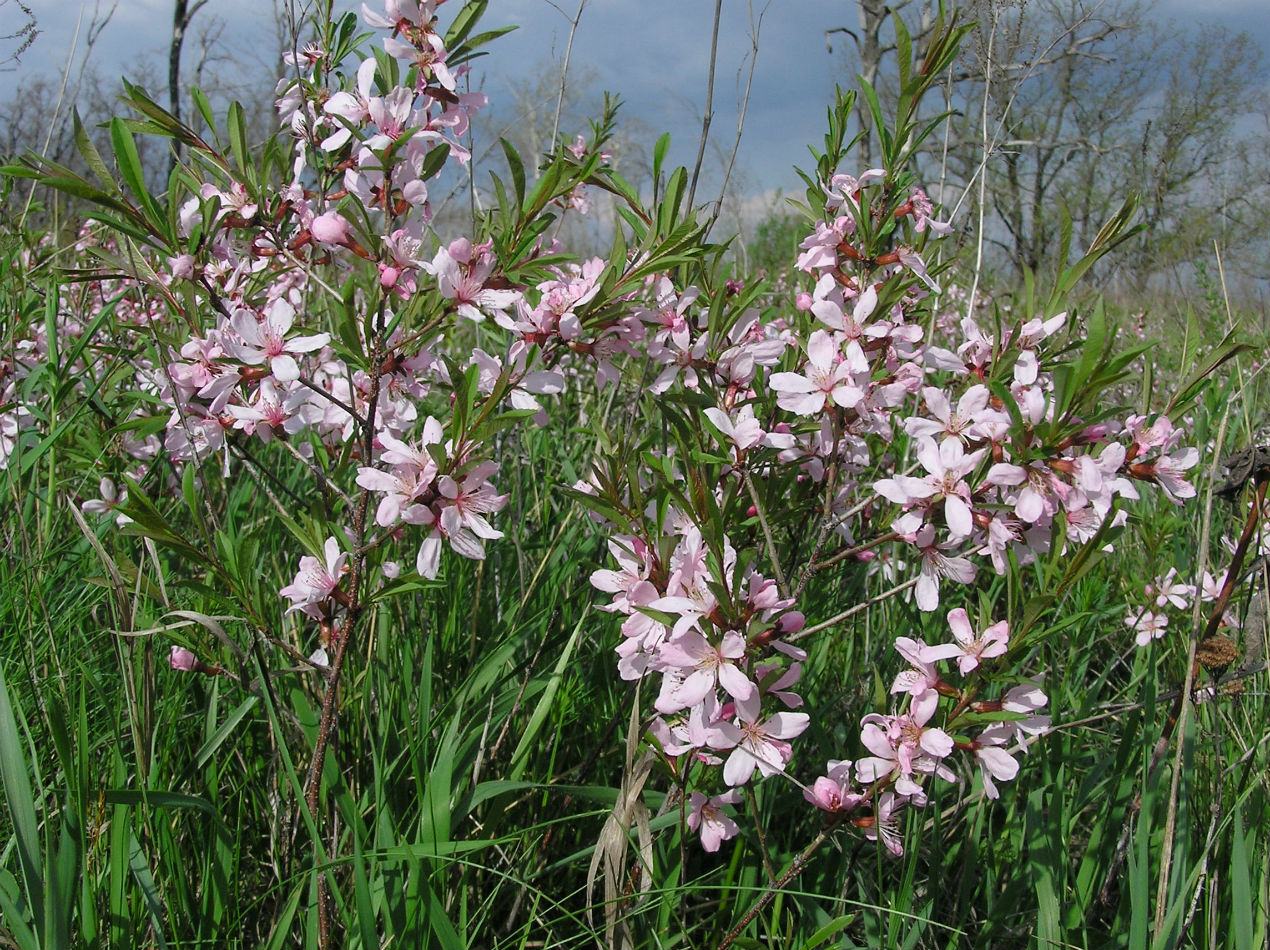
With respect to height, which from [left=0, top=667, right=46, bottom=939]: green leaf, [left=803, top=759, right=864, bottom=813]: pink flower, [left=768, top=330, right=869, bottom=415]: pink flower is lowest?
[left=0, top=667, right=46, bottom=939]: green leaf

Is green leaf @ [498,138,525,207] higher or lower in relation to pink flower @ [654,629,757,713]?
higher

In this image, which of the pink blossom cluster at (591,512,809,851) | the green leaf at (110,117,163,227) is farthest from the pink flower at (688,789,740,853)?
the green leaf at (110,117,163,227)

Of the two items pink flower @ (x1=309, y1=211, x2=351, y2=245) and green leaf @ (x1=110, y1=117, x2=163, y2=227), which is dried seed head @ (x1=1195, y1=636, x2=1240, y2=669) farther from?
green leaf @ (x1=110, y1=117, x2=163, y2=227)

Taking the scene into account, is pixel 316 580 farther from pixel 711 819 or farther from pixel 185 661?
pixel 711 819

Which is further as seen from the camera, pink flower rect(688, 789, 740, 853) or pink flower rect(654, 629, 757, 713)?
pink flower rect(688, 789, 740, 853)

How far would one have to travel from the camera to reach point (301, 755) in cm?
158

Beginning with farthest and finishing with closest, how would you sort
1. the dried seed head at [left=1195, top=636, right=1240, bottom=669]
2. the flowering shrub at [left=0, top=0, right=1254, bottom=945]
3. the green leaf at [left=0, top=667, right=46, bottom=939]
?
the dried seed head at [left=1195, top=636, right=1240, bottom=669], the flowering shrub at [left=0, top=0, right=1254, bottom=945], the green leaf at [left=0, top=667, right=46, bottom=939]

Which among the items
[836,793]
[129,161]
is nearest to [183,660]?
[129,161]

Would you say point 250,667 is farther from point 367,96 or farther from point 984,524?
point 984,524

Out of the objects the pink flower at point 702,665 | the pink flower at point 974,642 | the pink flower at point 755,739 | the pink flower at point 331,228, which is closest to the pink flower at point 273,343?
the pink flower at point 331,228

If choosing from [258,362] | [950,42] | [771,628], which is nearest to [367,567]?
[258,362]

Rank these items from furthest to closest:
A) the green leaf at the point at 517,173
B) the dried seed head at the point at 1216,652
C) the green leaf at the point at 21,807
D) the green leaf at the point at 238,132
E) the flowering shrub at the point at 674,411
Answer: the dried seed head at the point at 1216,652 < the green leaf at the point at 238,132 < the green leaf at the point at 517,173 < the flowering shrub at the point at 674,411 < the green leaf at the point at 21,807

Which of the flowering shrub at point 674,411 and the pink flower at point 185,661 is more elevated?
the flowering shrub at point 674,411

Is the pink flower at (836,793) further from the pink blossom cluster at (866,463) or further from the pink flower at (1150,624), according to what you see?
the pink flower at (1150,624)
